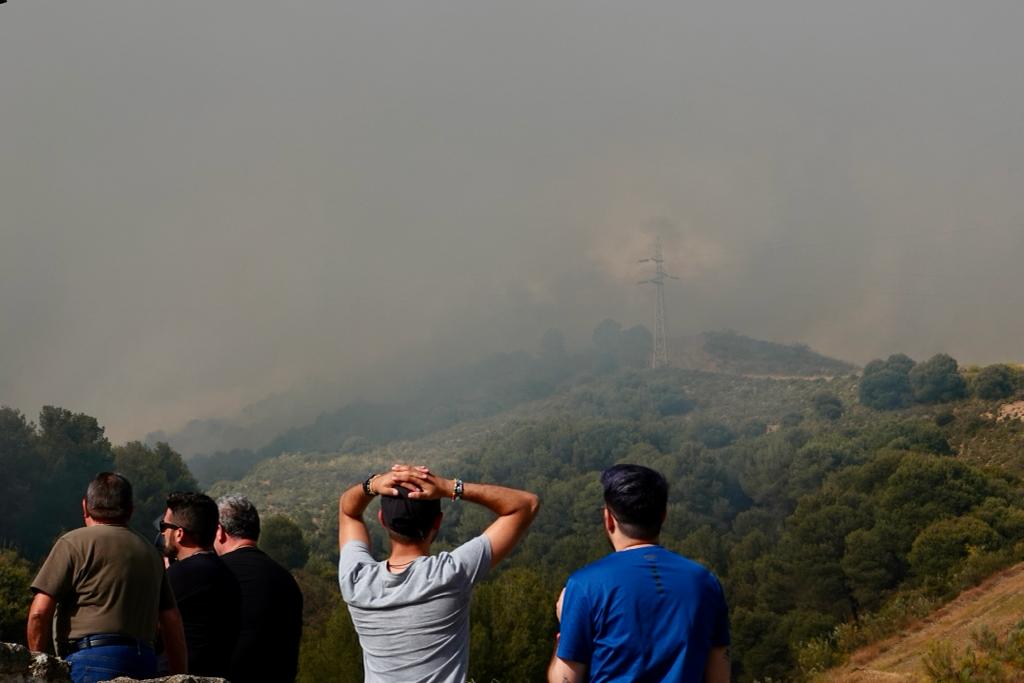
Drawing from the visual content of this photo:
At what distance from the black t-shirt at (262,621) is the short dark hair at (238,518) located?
0.10 metres

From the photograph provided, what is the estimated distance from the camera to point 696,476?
4195 inches

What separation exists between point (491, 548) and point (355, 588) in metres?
0.55

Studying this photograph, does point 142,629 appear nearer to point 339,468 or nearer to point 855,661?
point 855,661

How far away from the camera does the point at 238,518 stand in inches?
261

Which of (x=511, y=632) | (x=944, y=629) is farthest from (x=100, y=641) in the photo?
(x=944, y=629)

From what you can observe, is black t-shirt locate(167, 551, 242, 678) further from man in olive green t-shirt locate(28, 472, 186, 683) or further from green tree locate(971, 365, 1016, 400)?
green tree locate(971, 365, 1016, 400)

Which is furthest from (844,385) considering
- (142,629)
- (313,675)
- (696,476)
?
(142,629)

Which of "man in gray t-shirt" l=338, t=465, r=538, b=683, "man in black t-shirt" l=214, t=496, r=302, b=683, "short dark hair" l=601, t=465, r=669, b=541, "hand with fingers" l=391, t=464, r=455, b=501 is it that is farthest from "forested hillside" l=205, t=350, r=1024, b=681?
"short dark hair" l=601, t=465, r=669, b=541

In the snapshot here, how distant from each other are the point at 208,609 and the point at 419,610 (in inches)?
77.7

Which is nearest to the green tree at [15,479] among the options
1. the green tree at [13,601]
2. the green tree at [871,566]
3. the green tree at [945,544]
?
the green tree at [13,601]

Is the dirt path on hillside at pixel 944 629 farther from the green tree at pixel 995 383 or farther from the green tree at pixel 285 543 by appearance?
the green tree at pixel 995 383

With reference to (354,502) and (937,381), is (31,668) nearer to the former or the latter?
(354,502)

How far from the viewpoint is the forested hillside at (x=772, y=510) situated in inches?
1932

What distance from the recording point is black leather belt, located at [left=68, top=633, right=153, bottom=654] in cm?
595
